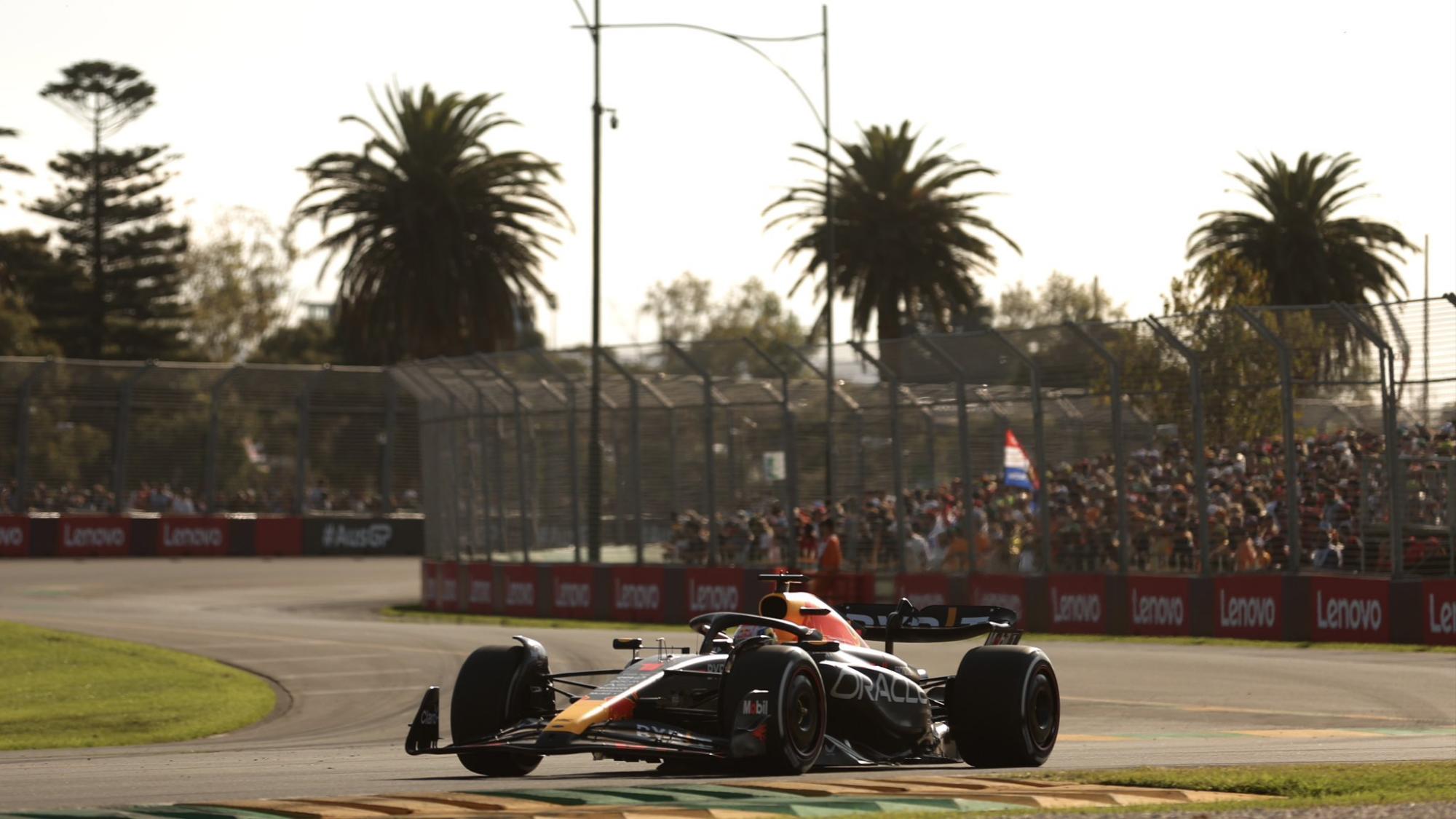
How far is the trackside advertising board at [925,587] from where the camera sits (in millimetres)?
26875

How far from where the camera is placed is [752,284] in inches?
4405

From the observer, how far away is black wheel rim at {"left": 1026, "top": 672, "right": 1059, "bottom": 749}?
1137cm

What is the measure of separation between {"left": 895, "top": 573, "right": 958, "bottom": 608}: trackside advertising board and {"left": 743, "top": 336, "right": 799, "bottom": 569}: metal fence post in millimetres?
1688

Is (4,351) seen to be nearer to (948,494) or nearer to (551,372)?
(551,372)

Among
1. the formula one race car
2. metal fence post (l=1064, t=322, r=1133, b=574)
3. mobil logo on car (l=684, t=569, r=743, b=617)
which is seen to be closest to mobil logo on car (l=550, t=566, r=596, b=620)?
mobil logo on car (l=684, t=569, r=743, b=617)

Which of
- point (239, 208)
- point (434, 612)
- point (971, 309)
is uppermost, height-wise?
point (239, 208)

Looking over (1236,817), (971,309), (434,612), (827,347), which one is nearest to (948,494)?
(827,347)

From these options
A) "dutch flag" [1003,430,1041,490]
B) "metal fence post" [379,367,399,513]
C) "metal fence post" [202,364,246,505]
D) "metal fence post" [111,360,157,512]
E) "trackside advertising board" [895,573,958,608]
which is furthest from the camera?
"metal fence post" [379,367,399,513]

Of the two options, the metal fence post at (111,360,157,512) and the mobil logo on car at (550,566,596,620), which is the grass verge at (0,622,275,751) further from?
the metal fence post at (111,360,157,512)

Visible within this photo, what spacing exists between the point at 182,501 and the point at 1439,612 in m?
34.5

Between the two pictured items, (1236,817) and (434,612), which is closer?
(1236,817)

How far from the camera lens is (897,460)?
2742 centimetres

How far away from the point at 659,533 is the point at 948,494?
5196 mm

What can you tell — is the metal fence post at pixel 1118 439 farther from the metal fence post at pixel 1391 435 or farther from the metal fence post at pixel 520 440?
the metal fence post at pixel 520 440
